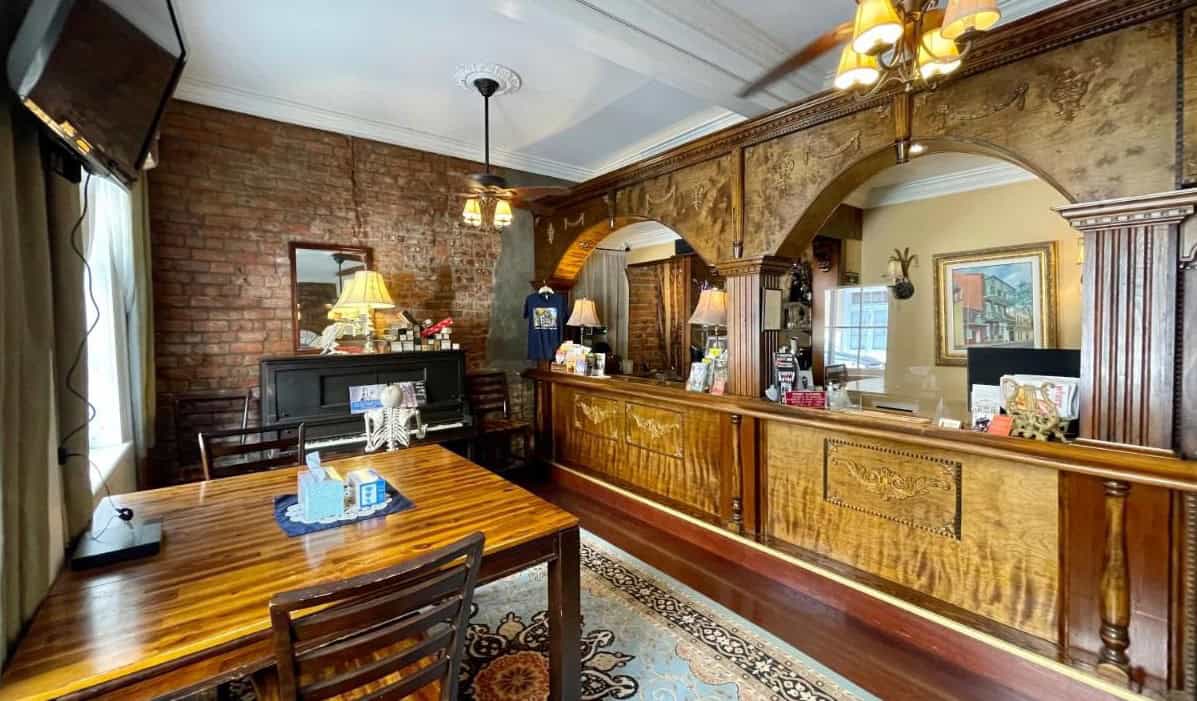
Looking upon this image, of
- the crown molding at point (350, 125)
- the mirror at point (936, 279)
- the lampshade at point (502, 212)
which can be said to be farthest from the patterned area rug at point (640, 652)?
the crown molding at point (350, 125)

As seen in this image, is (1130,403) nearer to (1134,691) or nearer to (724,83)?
(1134,691)

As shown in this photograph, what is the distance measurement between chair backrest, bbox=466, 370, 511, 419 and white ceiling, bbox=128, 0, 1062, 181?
2.11 metres

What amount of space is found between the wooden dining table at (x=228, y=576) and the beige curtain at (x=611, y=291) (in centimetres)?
486

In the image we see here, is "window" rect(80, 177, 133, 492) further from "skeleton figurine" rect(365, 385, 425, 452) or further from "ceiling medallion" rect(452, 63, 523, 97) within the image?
"ceiling medallion" rect(452, 63, 523, 97)

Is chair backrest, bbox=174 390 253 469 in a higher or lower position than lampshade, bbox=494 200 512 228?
lower

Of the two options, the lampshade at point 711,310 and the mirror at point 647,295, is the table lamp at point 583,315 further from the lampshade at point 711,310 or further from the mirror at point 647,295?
the mirror at point 647,295

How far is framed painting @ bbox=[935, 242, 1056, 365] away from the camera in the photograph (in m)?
4.16

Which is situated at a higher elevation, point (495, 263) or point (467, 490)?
point (495, 263)

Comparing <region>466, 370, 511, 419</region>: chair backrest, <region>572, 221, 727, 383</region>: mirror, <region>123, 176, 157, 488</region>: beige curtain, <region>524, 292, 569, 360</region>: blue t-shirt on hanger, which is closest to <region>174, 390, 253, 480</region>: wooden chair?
<region>123, 176, 157, 488</region>: beige curtain

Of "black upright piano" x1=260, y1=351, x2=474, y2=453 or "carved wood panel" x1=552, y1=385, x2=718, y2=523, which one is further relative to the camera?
"black upright piano" x1=260, y1=351, x2=474, y2=453

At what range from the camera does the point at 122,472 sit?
2.58 metres

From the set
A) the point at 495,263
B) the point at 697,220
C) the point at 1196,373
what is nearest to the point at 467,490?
the point at 697,220

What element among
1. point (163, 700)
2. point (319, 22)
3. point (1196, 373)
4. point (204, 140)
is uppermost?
point (319, 22)

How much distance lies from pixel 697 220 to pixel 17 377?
316 cm
